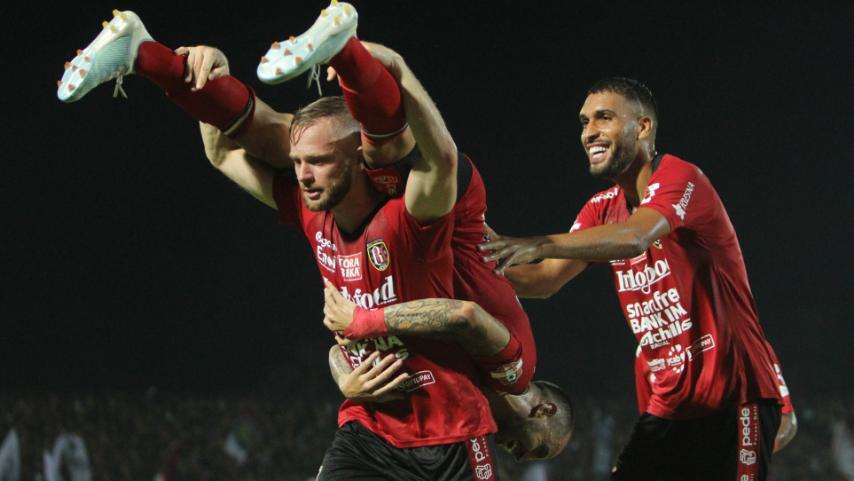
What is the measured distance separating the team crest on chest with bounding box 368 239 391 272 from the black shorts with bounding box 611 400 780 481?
972 millimetres

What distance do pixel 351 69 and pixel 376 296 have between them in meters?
0.58

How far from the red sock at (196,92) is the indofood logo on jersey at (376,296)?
0.45 meters

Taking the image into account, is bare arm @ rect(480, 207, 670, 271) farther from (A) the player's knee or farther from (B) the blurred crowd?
(B) the blurred crowd

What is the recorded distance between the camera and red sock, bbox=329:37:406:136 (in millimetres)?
1843

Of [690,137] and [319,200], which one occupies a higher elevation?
[690,137]

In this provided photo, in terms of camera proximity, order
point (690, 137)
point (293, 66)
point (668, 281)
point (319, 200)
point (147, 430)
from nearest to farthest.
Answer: point (293, 66)
point (319, 200)
point (668, 281)
point (147, 430)
point (690, 137)

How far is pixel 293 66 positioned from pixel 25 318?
416 cm

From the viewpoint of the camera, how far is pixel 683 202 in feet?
8.66

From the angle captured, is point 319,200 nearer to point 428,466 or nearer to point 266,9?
point 428,466

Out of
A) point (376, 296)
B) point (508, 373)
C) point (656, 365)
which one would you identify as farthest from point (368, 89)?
point (656, 365)

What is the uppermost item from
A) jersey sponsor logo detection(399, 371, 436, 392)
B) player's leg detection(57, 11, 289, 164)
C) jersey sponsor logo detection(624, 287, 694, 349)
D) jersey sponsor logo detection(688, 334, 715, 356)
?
player's leg detection(57, 11, 289, 164)

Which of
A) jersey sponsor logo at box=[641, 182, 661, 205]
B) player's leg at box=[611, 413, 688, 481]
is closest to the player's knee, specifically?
jersey sponsor logo at box=[641, 182, 661, 205]

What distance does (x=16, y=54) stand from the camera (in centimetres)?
576

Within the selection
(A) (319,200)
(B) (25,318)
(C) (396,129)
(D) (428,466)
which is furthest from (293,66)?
(B) (25,318)
